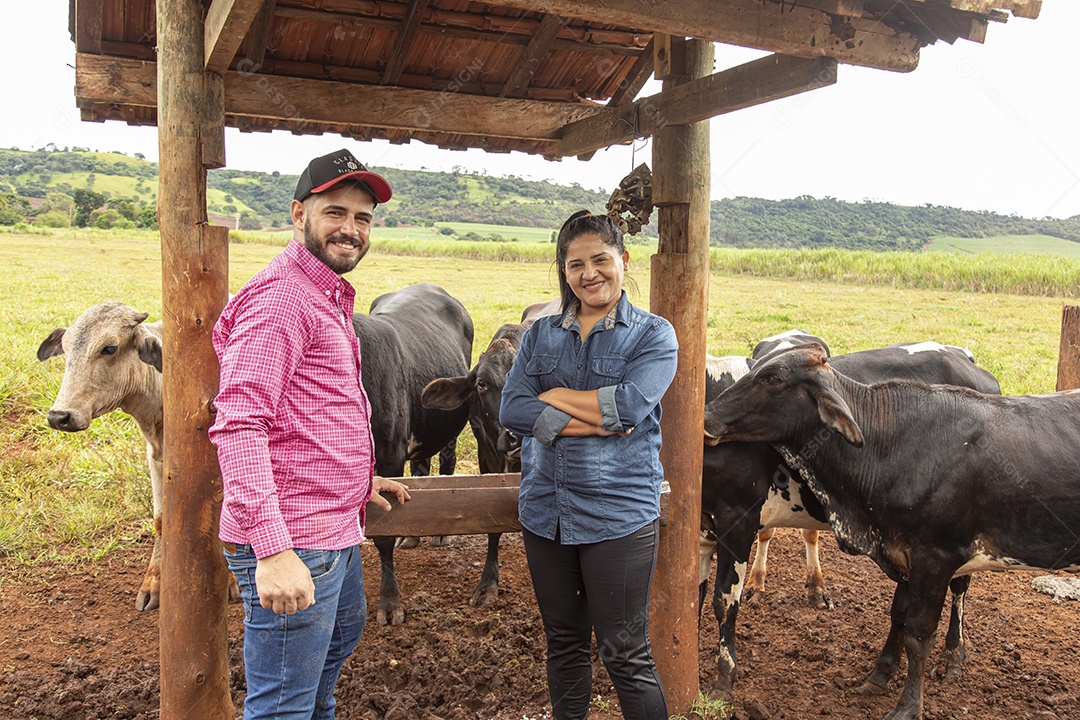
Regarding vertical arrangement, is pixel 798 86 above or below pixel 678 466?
above

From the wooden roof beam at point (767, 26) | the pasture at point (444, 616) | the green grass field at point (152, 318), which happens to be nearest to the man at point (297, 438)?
the wooden roof beam at point (767, 26)

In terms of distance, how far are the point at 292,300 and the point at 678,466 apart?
2.17 meters

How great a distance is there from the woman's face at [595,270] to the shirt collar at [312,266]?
0.92m

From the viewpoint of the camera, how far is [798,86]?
345 cm

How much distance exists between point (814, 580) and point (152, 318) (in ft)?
40.7

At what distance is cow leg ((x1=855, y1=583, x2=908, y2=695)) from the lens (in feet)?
15.1

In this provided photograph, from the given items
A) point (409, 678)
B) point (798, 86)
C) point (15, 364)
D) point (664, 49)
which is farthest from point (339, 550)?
point (15, 364)

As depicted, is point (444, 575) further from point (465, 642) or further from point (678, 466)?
point (678, 466)

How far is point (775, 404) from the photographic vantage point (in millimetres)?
4590

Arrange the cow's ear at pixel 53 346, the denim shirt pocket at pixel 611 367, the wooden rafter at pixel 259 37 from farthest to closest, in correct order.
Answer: the cow's ear at pixel 53 346
the wooden rafter at pixel 259 37
the denim shirt pocket at pixel 611 367

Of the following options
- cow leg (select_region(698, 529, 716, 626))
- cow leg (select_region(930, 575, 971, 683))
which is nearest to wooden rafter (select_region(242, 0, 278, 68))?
cow leg (select_region(698, 529, 716, 626))

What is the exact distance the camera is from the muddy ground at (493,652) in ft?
13.8

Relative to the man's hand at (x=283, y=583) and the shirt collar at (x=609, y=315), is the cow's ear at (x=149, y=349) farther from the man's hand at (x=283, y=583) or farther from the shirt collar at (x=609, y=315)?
the man's hand at (x=283, y=583)

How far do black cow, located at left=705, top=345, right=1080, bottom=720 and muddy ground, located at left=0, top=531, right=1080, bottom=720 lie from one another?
2.01 ft
